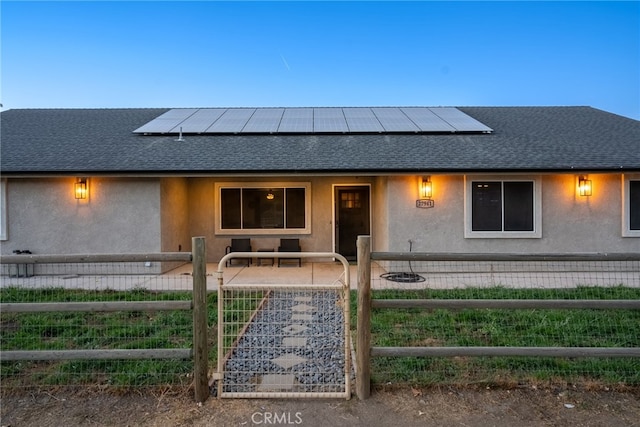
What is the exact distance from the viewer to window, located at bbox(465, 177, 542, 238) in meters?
8.81

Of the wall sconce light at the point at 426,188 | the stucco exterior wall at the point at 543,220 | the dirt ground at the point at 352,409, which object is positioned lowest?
the dirt ground at the point at 352,409

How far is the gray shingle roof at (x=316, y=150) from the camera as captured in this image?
27.8ft

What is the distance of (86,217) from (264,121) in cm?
624

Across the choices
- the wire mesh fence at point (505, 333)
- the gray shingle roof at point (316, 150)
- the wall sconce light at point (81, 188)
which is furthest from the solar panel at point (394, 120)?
the wall sconce light at point (81, 188)

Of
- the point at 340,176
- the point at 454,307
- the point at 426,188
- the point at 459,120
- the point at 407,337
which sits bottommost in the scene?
the point at 407,337

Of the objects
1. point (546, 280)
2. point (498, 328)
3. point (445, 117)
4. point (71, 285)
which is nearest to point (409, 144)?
point (445, 117)

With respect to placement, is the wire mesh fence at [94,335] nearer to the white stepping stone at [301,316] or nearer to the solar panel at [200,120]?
the white stepping stone at [301,316]

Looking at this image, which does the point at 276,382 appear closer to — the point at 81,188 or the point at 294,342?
the point at 294,342

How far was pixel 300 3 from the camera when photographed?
18.0 metres

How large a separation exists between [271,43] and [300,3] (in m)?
3.44

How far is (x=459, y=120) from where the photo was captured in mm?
12062

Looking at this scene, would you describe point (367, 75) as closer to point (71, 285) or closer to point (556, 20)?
point (556, 20)

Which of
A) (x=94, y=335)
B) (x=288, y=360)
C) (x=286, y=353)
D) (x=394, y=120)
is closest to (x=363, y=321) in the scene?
(x=288, y=360)

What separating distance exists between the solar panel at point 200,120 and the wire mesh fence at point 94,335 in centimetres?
510
